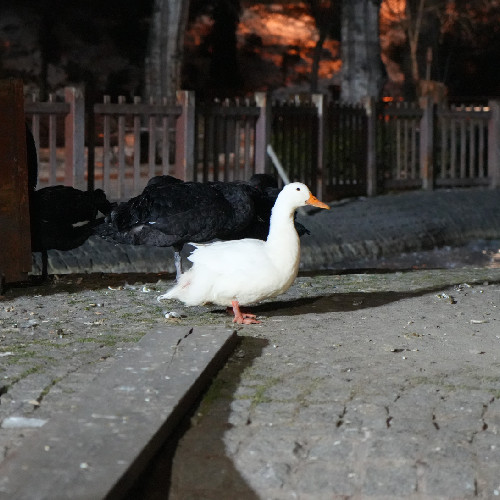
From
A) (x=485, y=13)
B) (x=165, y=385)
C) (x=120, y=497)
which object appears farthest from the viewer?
(x=485, y=13)

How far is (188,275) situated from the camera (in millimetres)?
6781

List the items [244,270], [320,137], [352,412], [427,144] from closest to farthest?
[352,412] < [244,270] < [320,137] < [427,144]

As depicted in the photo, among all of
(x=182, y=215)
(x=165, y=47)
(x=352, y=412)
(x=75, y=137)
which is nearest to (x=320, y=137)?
(x=165, y=47)

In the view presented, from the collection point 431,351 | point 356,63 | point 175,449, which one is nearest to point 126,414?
point 175,449

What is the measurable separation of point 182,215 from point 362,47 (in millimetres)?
11423

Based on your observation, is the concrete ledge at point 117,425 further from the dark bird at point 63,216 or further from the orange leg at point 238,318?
the dark bird at point 63,216

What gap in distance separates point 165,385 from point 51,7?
2010cm

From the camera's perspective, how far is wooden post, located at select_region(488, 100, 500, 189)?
1931 cm

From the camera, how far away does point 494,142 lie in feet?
63.7

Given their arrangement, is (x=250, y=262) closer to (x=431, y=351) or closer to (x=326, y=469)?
Result: (x=431, y=351)

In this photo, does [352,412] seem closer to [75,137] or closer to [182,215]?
[182,215]

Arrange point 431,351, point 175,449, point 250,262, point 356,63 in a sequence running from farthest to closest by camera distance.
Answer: point 356,63, point 250,262, point 431,351, point 175,449

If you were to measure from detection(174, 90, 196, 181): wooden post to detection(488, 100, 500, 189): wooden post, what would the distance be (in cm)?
795

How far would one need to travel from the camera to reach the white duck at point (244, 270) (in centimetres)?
655
